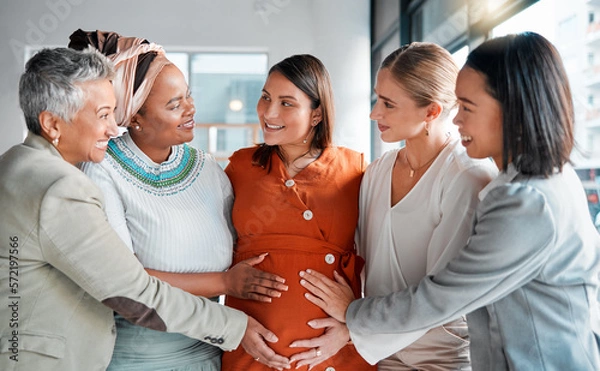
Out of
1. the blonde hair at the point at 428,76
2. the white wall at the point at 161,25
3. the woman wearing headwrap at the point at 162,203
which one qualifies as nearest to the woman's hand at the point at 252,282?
the woman wearing headwrap at the point at 162,203

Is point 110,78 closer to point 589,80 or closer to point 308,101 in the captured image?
point 308,101

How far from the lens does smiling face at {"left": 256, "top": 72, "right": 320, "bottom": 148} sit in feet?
6.00

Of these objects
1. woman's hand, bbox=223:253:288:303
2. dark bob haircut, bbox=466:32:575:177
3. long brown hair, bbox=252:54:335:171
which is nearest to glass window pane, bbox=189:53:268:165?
long brown hair, bbox=252:54:335:171

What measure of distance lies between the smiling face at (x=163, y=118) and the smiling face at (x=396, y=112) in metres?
0.58

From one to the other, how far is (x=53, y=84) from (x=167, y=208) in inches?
18.6

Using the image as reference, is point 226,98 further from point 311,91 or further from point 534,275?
point 534,275

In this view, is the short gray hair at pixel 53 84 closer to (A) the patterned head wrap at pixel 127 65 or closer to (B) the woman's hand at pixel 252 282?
(A) the patterned head wrap at pixel 127 65

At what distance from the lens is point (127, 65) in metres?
1.62

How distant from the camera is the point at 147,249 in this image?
5.27ft

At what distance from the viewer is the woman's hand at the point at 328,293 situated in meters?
1.63

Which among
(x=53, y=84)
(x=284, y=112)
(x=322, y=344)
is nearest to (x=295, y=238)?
(x=322, y=344)

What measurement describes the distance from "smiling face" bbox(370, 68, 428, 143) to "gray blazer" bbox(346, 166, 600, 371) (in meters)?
0.40

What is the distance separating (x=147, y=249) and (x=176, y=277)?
0.37 feet

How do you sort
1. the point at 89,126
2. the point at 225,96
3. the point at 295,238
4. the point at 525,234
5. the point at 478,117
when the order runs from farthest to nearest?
the point at 225,96 → the point at 295,238 → the point at 89,126 → the point at 478,117 → the point at 525,234
